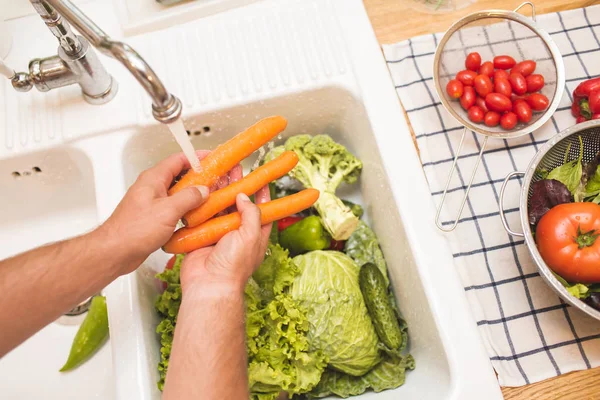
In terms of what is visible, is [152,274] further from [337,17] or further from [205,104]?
[337,17]

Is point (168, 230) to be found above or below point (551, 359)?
above

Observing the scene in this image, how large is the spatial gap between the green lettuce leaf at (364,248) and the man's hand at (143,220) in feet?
1.38

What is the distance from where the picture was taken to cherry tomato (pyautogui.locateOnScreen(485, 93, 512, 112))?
3.40ft

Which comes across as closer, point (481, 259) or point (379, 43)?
point (481, 259)

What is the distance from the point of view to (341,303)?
979 millimetres

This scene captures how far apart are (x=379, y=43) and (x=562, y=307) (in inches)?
26.9

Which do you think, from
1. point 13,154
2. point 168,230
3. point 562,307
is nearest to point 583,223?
point 562,307

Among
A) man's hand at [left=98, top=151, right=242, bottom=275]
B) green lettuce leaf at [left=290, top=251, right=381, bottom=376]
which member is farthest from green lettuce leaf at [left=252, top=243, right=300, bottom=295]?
man's hand at [left=98, top=151, right=242, bottom=275]

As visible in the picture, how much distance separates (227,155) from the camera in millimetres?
928

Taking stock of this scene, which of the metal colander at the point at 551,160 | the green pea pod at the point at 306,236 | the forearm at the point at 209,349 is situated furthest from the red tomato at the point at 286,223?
the metal colander at the point at 551,160

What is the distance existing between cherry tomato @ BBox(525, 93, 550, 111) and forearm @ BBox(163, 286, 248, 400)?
0.74 metres

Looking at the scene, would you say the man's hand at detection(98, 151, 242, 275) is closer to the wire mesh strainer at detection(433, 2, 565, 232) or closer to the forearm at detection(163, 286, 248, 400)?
the forearm at detection(163, 286, 248, 400)

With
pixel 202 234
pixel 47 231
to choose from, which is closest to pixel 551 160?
pixel 202 234

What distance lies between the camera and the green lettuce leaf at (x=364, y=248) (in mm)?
1104
